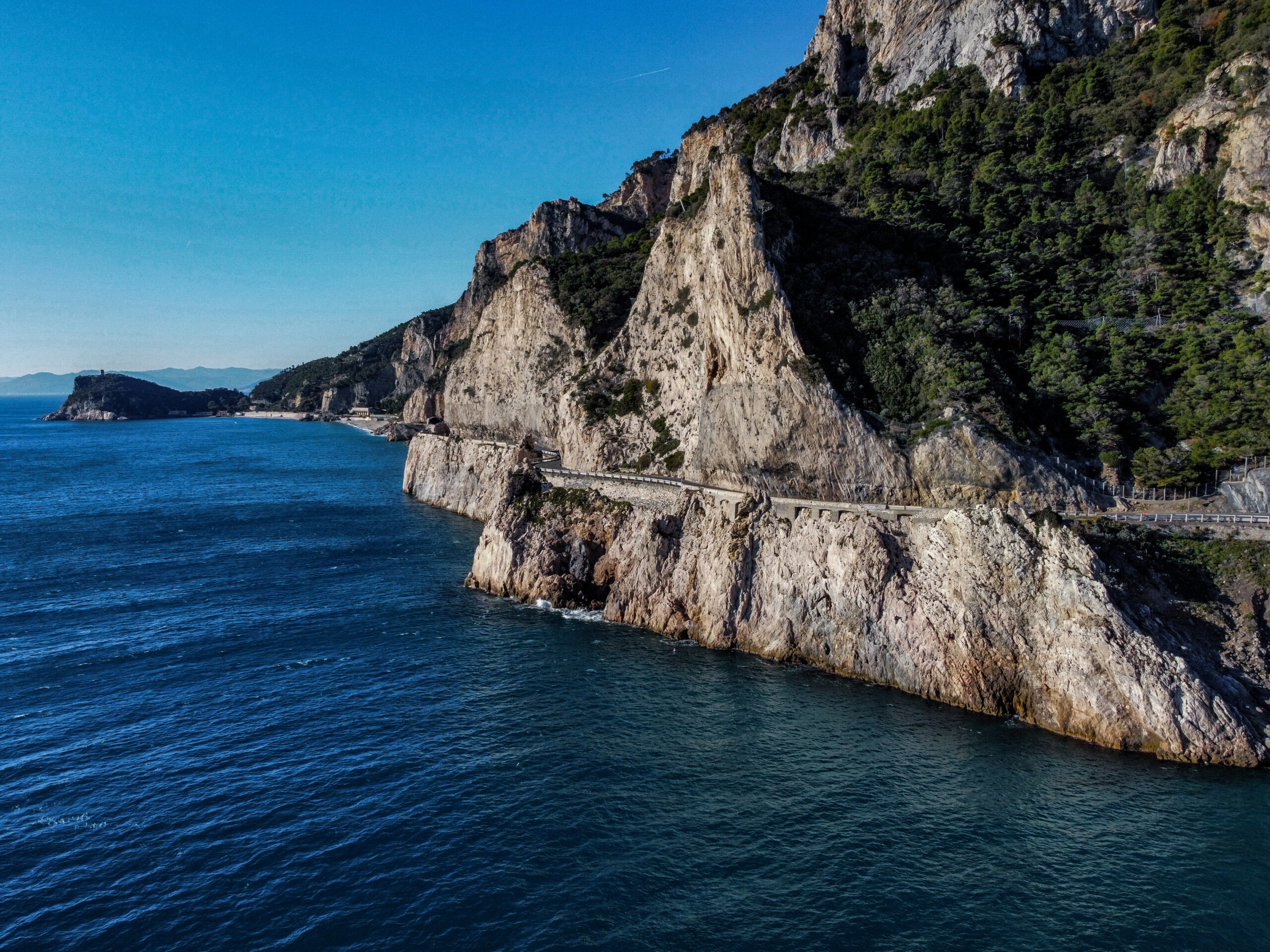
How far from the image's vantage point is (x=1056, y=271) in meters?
64.5

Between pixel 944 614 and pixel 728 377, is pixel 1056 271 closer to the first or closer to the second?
pixel 728 377

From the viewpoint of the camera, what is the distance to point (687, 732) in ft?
120

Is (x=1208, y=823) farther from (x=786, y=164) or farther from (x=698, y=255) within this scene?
(x=786, y=164)

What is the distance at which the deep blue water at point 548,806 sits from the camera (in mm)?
24562

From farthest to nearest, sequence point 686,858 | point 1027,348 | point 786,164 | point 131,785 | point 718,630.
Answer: point 786,164 < point 1027,348 < point 718,630 < point 131,785 < point 686,858

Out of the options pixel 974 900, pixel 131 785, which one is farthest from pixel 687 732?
pixel 131 785

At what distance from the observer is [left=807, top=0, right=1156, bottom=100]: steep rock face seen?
8781 centimetres

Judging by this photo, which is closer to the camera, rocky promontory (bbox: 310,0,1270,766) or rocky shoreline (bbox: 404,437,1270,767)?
rocky shoreline (bbox: 404,437,1270,767)

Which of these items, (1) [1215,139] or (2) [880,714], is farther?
(1) [1215,139]

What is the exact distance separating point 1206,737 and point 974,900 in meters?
15.8

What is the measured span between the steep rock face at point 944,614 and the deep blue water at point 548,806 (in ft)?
4.91

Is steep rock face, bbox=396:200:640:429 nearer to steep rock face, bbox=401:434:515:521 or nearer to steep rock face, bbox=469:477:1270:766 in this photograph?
steep rock face, bbox=401:434:515:521

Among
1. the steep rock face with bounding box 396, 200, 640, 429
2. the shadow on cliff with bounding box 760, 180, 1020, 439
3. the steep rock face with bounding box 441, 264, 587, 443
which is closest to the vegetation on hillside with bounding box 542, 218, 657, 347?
the steep rock face with bounding box 441, 264, 587, 443

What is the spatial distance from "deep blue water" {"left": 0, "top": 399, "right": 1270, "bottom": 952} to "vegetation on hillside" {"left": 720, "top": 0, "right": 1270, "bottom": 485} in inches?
915
